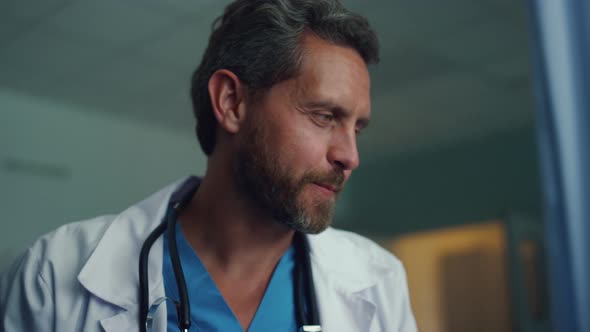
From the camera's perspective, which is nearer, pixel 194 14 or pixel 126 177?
pixel 194 14

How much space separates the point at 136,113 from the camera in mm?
4121

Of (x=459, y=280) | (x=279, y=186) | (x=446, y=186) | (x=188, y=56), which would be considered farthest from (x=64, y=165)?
(x=459, y=280)

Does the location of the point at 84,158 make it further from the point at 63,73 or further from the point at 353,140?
the point at 353,140

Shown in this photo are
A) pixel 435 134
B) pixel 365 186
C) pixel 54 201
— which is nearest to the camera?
pixel 54 201

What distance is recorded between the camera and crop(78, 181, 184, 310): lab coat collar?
104 cm

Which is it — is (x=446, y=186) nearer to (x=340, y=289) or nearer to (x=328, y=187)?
(x=340, y=289)

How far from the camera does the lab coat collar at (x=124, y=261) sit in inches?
41.1

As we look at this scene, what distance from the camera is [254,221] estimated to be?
44.7 inches

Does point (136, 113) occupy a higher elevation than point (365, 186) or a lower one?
higher

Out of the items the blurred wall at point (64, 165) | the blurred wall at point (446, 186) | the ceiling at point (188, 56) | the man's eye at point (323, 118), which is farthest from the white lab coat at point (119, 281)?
the blurred wall at point (446, 186)

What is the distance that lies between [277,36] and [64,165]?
3084mm

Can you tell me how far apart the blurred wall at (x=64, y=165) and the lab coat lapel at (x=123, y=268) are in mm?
2728

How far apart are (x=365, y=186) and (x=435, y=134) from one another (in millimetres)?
988

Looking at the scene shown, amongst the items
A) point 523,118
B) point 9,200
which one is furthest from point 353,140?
point 523,118
